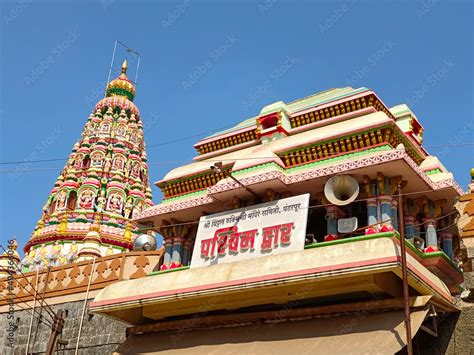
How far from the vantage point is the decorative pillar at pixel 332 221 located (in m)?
11.6

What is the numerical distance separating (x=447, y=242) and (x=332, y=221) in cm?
297

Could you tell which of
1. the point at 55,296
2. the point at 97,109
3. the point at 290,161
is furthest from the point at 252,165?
the point at 97,109

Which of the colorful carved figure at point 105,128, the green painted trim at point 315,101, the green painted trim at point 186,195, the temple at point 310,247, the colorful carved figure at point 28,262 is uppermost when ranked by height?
the colorful carved figure at point 105,128

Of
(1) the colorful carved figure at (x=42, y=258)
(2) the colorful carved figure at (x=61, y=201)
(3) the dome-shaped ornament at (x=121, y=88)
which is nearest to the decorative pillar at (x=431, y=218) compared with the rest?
(1) the colorful carved figure at (x=42, y=258)

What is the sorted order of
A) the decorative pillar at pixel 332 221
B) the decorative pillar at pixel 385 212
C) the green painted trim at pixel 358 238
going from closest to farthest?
the green painted trim at pixel 358 238
the decorative pillar at pixel 385 212
the decorative pillar at pixel 332 221

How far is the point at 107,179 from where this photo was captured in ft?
103

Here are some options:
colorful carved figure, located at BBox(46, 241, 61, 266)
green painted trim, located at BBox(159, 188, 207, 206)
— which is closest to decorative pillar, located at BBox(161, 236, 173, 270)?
green painted trim, located at BBox(159, 188, 207, 206)

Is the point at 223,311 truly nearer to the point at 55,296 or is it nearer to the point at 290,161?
the point at 290,161

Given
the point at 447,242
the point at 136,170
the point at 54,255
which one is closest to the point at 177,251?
the point at 447,242

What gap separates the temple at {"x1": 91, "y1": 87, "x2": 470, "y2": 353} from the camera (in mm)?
9969

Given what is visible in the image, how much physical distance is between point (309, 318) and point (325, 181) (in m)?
2.90

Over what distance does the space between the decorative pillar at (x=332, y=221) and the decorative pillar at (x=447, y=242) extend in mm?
2688

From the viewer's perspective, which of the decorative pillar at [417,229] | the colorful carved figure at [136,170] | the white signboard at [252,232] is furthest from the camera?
the colorful carved figure at [136,170]

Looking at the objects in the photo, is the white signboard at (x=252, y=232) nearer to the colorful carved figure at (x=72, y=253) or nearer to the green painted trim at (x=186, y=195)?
the green painted trim at (x=186, y=195)
